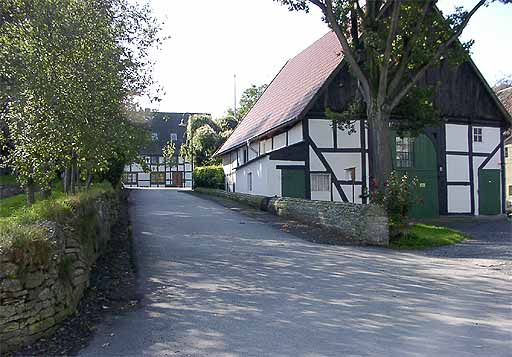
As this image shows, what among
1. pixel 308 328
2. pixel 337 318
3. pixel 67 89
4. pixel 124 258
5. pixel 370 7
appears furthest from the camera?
pixel 370 7

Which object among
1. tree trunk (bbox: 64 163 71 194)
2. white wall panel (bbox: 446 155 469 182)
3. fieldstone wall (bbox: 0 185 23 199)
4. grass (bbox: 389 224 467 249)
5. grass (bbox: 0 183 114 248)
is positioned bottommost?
grass (bbox: 389 224 467 249)

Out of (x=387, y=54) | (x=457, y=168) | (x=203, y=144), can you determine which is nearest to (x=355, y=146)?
(x=457, y=168)

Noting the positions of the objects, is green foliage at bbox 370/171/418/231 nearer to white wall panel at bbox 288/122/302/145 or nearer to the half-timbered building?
the half-timbered building

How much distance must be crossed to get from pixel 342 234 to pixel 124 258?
7.35m

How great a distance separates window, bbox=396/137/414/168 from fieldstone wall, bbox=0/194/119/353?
20330 mm

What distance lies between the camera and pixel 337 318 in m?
7.09

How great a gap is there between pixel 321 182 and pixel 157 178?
1640 inches

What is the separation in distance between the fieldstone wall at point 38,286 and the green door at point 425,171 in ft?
67.1

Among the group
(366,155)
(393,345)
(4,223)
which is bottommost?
(393,345)

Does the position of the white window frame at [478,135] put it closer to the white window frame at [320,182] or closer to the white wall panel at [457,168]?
the white wall panel at [457,168]

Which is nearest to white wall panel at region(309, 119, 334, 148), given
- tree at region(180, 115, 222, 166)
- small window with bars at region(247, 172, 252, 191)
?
small window with bars at region(247, 172, 252, 191)

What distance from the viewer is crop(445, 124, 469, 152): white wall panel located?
2627cm

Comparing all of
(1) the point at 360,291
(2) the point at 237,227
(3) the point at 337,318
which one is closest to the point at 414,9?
(2) the point at 237,227

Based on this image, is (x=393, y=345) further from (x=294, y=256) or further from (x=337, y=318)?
(x=294, y=256)
